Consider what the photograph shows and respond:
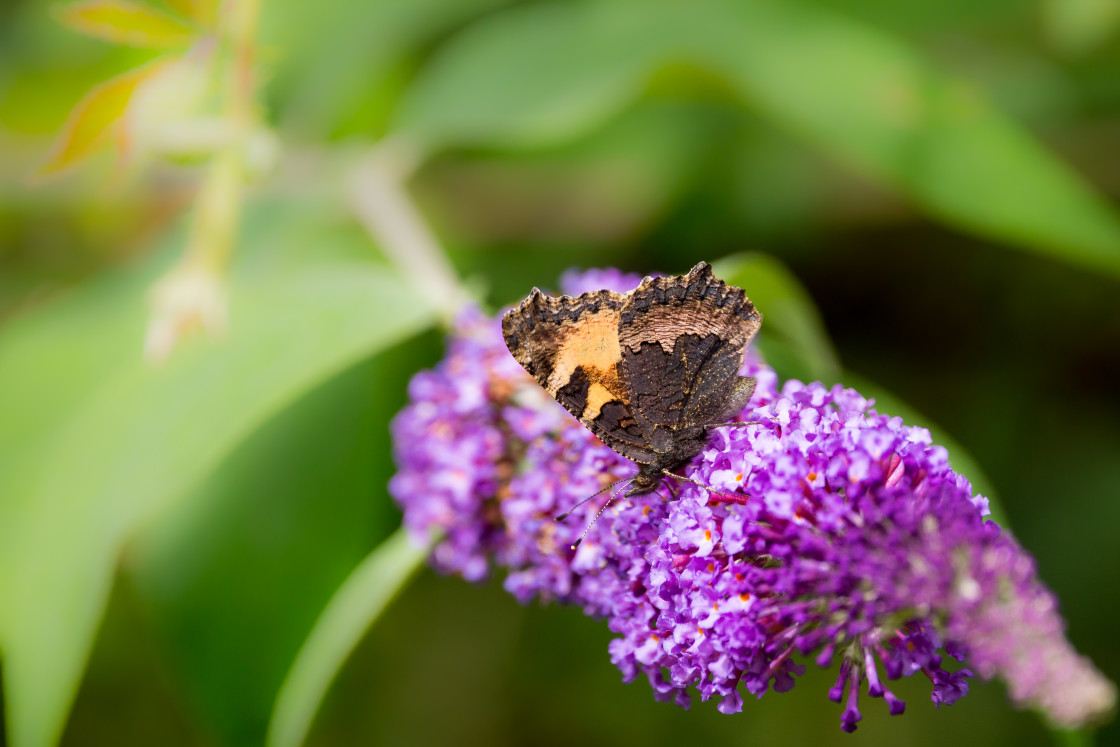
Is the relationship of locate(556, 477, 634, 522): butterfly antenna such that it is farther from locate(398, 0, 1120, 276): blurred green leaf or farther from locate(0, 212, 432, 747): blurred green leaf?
locate(398, 0, 1120, 276): blurred green leaf

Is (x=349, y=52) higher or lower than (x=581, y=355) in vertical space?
higher

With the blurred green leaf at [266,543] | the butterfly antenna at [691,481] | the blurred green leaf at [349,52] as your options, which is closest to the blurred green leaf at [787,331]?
the butterfly antenna at [691,481]

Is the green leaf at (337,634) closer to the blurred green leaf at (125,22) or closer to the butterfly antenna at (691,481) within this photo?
the butterfly antenna at (691,481)

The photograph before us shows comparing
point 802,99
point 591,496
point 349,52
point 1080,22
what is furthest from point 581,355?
point 349,52

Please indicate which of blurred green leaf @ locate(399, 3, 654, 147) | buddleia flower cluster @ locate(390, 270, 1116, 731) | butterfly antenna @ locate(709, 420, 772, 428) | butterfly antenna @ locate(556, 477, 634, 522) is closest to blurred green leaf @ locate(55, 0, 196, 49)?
blurred green leaf @ locate(399, 3, 654, 147)

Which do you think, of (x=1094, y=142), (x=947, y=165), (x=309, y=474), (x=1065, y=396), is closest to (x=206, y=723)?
(x=309, y=474)

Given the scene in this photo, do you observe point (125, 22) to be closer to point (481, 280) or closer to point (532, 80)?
point (532, 80)

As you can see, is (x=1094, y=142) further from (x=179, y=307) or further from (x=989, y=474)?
(x=179, y=307)
